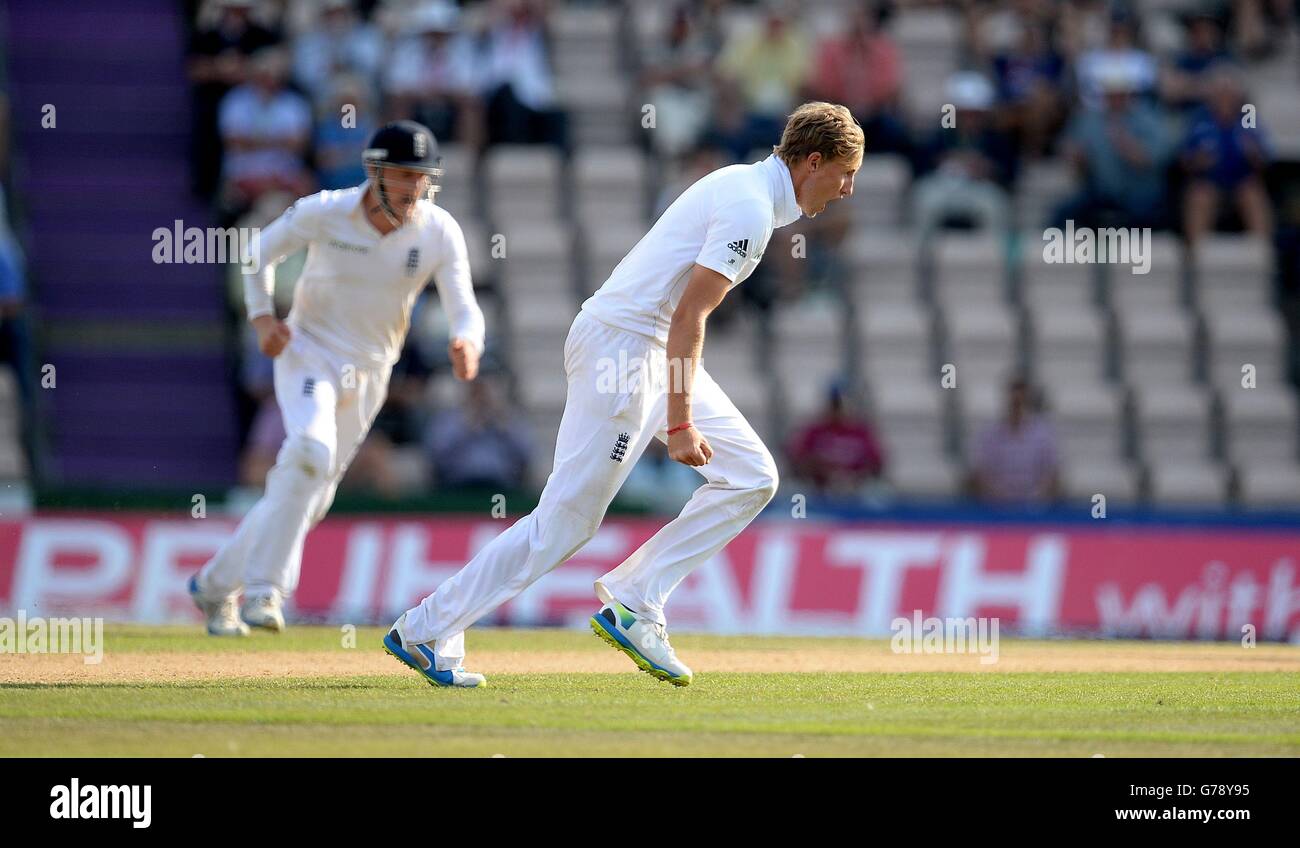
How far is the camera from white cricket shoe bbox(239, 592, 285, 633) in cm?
1045

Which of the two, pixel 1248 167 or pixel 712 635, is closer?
pixel 712 635

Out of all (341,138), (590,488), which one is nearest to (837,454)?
(341,138)

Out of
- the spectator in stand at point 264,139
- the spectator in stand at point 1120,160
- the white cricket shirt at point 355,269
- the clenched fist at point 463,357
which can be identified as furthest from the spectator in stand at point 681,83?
the clenched fist at point 463,357

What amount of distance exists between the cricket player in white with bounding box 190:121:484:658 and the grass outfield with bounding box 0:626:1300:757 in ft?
1.63

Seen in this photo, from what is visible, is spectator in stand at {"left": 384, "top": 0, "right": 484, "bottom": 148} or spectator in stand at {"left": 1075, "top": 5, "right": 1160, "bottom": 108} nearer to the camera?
spectator in stand at {"left": 384, "top": 0, "right": 484, "bottom": 148}

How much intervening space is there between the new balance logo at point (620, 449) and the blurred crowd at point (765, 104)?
9.24m

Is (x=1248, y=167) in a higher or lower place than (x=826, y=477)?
higher

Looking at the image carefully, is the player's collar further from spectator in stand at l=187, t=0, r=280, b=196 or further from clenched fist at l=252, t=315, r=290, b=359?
spectator in stand at l=187, t=0, r=280, b=196

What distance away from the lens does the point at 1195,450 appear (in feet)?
57.8

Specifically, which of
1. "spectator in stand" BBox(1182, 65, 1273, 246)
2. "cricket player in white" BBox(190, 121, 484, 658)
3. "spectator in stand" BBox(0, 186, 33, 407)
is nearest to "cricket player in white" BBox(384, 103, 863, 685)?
"cricket player in white" BBox(190, 121, 484, 658)

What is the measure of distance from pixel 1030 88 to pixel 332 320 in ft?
32.4
